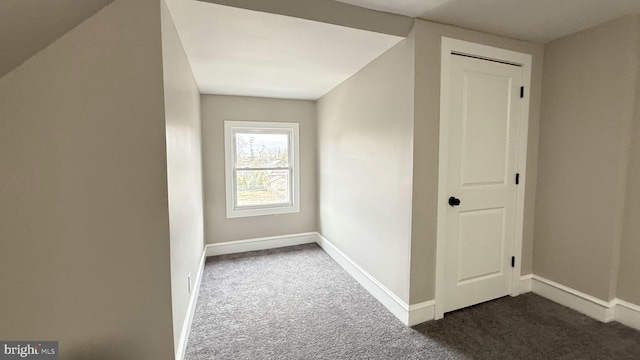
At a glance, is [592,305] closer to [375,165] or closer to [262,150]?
[375,165]

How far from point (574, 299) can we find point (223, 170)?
155 inches

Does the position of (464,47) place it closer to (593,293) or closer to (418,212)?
(418,212)

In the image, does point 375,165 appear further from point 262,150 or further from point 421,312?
point 262,150

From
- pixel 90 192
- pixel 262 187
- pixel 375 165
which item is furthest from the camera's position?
pixel 262 187

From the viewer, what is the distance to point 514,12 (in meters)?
1.77

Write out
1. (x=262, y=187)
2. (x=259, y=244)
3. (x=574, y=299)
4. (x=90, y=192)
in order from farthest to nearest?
1. (x=262, y=187)
2. (x=259, y=244)
3. (x=574, y=299)
4. (x=90, y=192)

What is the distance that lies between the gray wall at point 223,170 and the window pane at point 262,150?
23 cm

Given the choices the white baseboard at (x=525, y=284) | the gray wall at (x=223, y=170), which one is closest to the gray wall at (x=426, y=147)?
the white baseboard at (x=525, y=284)

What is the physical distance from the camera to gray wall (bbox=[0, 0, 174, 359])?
1.21 meters

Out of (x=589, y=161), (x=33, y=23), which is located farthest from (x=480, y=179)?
(x=33, y=23)

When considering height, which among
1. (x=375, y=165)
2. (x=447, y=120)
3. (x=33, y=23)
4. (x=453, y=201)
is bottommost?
(x=453, y=201)

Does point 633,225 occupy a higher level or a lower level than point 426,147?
lower

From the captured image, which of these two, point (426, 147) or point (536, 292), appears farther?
Answer: point (536, 292)

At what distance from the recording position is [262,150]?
3.77 meters
